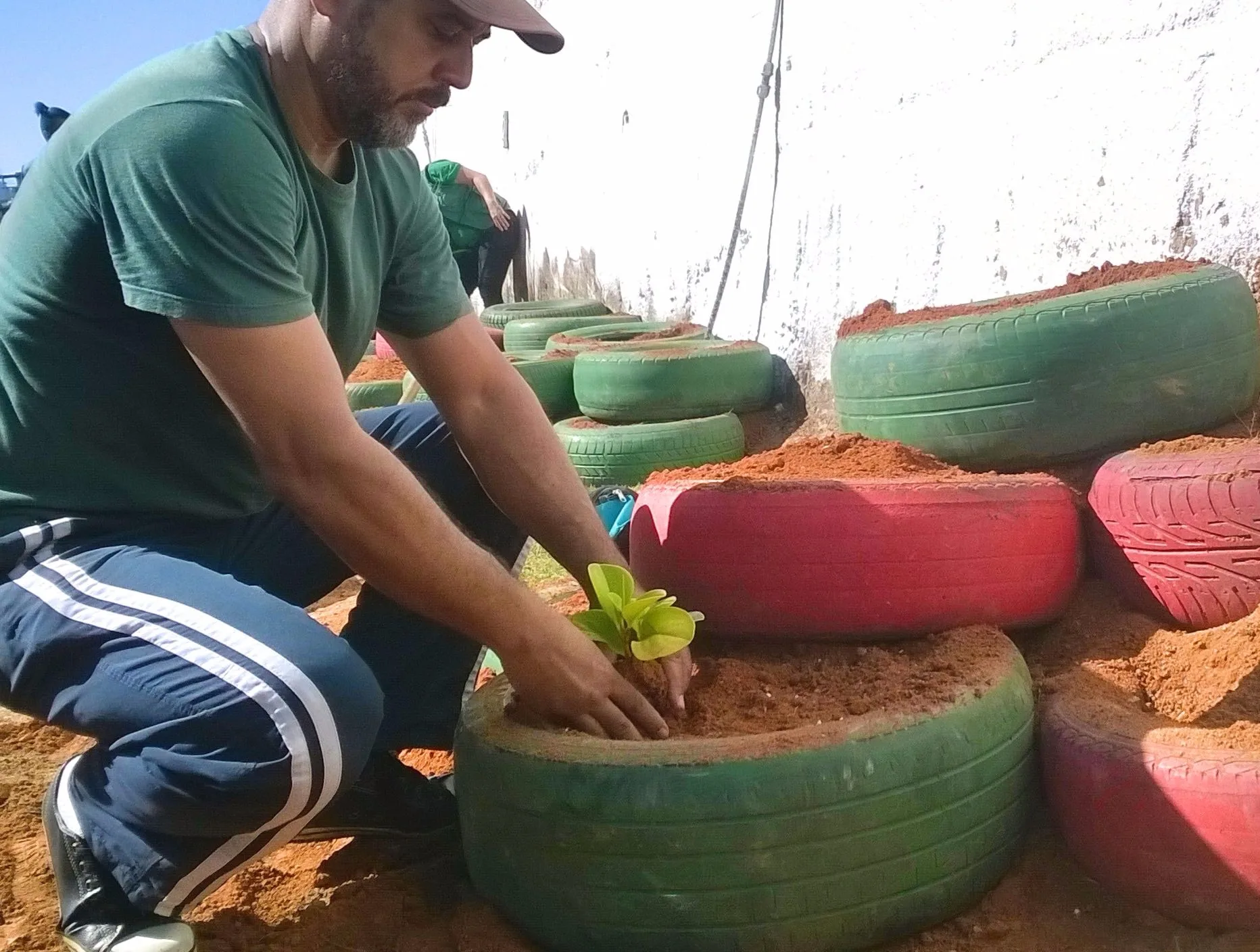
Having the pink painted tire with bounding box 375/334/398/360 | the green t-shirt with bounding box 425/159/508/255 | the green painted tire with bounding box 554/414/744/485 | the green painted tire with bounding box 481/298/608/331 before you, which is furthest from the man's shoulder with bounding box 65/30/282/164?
the green t-shirt with bounding box 425/159/508/255

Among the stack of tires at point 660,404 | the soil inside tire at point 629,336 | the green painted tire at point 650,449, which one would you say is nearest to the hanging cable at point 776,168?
→ the stack of tires at point 660,404

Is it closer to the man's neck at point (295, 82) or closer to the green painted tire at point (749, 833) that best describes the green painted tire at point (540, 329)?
the man's neck at point (295, 82)

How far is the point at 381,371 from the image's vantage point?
664 cm

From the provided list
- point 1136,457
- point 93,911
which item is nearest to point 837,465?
point 1136,457

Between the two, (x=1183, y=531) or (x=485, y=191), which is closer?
(x=1183, y=531)

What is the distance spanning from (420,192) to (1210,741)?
4.99 ft

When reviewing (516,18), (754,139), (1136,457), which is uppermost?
(516,18)

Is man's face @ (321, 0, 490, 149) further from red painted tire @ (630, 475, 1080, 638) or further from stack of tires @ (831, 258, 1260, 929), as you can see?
stack of tires @ (831, 258, 1260, 929)

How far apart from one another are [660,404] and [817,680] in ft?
7.83

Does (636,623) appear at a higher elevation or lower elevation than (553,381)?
higher

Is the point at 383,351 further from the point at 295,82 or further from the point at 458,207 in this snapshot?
the point at 295,82

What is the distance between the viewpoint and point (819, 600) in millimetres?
1827

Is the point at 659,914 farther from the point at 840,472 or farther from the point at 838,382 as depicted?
the point at 838,382

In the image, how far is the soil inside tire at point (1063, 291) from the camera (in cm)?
225
